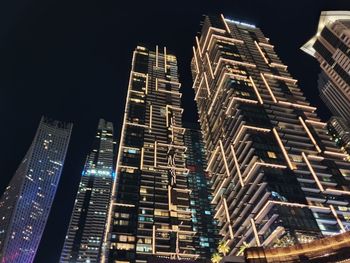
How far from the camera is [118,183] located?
113m

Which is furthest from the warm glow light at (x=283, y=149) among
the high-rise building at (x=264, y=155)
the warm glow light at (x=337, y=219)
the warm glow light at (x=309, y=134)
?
the warm glow light at (x=337, y=219)

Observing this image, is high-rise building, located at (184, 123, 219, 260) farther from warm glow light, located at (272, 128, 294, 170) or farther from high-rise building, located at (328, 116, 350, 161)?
high-rise building, located at (328, 116, 350, 161)

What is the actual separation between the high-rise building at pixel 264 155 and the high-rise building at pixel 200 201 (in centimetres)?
3528

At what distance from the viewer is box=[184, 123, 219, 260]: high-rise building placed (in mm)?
141825

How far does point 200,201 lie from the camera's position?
157 metres

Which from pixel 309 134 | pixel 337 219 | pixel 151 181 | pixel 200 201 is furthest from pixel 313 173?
pixel 200 201

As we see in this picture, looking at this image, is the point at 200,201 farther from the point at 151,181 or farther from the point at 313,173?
the point at 313,173

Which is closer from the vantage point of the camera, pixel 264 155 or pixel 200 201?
pixel 264 155

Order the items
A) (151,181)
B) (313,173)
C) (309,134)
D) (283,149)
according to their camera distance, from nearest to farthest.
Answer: (313,173) → (283,149) → (309,134) → (151,181)

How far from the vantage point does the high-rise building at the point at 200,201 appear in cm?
14182

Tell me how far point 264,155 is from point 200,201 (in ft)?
228

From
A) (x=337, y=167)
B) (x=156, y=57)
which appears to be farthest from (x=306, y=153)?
(x=156, y=57)

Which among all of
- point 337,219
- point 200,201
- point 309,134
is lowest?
point 337,219

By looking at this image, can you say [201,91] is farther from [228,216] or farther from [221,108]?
[228,216]
